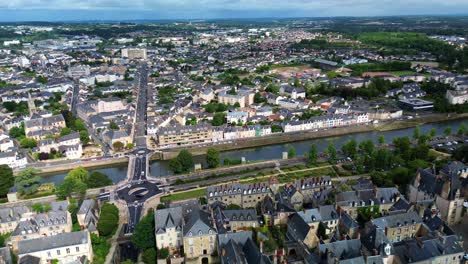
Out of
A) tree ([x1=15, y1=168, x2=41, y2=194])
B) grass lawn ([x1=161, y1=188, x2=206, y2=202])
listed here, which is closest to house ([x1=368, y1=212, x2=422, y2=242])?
grass lawn ([x1=161, y1=188, x2=206, y2=202])

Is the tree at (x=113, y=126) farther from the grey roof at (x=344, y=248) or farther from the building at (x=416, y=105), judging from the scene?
the building at (x=416, y=105)

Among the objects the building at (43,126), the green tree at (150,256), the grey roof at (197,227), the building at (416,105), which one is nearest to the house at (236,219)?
the grey roof at (197,227)

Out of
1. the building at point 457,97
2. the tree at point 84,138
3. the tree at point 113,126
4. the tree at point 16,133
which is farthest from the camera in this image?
the building at point 457,97

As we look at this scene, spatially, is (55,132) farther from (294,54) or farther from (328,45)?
(328,45)

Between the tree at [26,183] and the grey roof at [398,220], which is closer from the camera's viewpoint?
the grey roof at [398,220]

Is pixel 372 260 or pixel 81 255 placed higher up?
pixel 372 260

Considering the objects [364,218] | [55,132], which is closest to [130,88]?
[55,132]

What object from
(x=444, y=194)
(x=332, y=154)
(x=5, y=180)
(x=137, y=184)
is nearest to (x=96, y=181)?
(x=137, y=184)

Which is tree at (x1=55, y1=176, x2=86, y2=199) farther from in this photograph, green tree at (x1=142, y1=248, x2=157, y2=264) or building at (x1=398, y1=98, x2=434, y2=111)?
building at (x1=398, y1=98, x2=434, y2=111)
